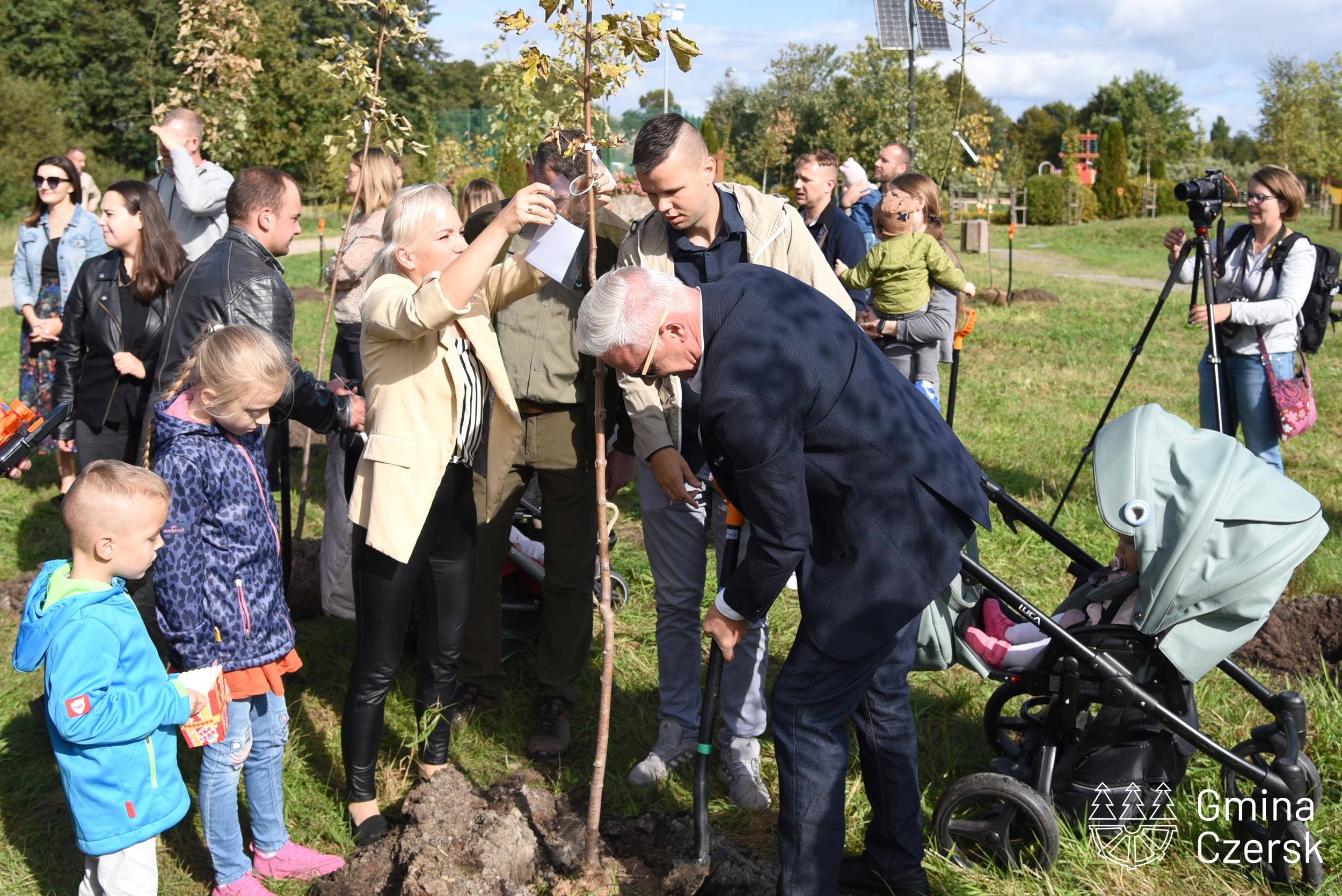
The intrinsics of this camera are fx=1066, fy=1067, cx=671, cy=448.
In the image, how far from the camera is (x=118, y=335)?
17.3 feet

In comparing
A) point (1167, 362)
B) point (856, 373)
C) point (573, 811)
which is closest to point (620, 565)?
point (573, 811)

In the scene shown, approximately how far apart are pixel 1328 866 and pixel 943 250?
370cm

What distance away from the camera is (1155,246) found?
89.7 feet

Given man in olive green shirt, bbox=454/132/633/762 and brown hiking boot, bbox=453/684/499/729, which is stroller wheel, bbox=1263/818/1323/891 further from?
brown hiking boot, bbox=453/684/499/729

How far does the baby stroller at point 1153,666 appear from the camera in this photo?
2.97m

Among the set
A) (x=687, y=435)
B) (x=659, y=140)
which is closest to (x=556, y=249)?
(x=659, y=140)

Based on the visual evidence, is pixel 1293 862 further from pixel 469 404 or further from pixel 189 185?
pixel 189 185

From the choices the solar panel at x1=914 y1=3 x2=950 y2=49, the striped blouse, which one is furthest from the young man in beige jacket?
the solar panel at x1=914 y1=3 x2=950 y2=49

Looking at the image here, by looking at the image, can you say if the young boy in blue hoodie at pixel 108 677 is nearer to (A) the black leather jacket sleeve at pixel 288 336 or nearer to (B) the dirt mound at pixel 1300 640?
(A) the black leather jacket sleeve at pixel 288 336

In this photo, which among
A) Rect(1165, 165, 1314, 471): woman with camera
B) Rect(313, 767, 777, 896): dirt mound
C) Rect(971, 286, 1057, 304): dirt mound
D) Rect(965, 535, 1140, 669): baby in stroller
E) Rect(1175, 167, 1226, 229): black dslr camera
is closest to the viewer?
Rect(313, 767, 777, 896): dirt mound

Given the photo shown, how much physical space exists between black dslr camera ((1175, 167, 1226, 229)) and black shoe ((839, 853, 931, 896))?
3.54 m

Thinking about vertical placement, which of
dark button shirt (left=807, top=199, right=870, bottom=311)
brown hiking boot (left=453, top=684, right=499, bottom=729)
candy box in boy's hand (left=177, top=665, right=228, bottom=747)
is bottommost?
brown hiking boot (left=453, top=684, right=499, bottom=729)

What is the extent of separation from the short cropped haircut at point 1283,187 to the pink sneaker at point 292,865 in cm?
543

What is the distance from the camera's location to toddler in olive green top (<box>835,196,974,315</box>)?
5738 mm
